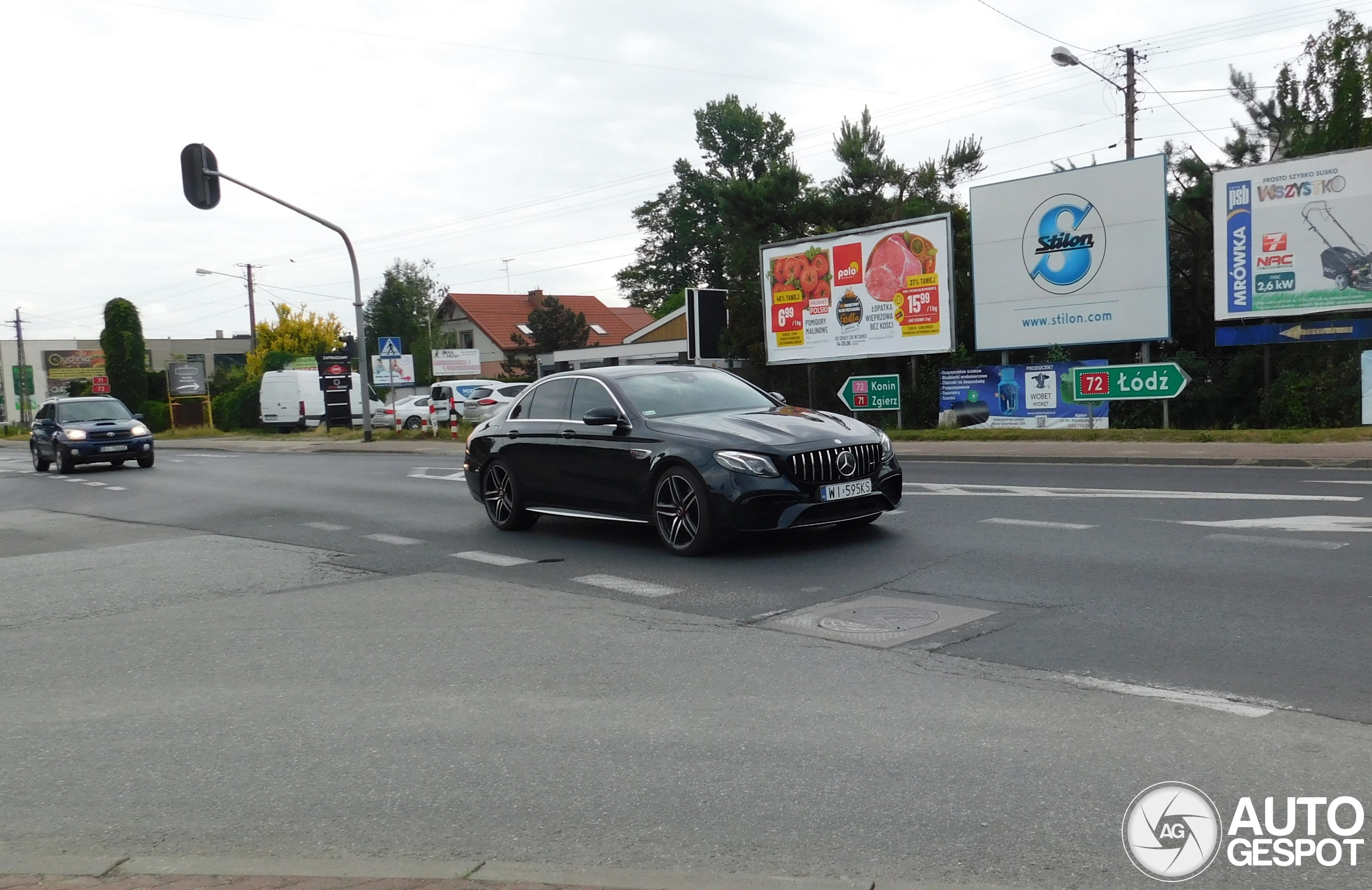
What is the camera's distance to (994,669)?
18.8ft

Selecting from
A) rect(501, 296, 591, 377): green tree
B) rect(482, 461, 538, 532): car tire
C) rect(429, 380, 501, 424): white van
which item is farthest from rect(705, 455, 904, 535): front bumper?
rect(501, 296, 591, 377): green tree

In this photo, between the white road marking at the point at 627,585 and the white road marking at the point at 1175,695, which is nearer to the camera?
the white road marking at the point at 1175,695

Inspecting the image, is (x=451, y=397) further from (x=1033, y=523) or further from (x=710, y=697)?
(x=710, y=697)

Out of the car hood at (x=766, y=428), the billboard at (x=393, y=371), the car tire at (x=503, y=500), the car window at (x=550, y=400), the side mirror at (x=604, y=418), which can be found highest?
the billboard at (x=393, y=371)

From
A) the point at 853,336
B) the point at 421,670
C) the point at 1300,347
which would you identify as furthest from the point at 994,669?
the point at 853,336

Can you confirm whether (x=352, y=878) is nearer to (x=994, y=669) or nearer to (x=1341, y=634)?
(x=994, y=669)

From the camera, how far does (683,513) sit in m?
9.68

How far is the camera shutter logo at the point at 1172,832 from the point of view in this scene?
3.50m

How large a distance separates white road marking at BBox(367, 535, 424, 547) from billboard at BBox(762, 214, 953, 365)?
59.2 feet

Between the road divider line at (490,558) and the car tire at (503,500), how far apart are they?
43.2 inches

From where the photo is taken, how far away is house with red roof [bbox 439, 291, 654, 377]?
8531cm

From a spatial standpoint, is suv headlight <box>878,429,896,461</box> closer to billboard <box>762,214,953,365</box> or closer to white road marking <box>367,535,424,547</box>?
white road marking <box>367,535,424,547</box>

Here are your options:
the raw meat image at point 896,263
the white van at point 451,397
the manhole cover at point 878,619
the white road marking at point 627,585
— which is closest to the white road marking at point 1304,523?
the manhole cover at point 878,619

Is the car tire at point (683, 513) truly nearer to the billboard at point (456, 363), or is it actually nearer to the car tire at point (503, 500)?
the car tire at point (503, 500)
